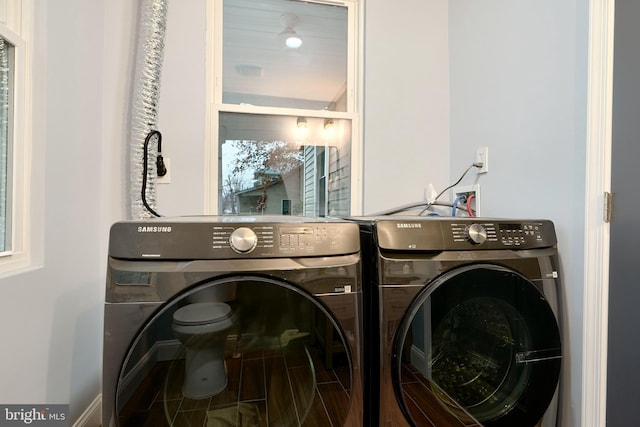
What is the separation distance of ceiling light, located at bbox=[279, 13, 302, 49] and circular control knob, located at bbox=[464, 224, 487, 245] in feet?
4.95

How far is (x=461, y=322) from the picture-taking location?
1003 mm

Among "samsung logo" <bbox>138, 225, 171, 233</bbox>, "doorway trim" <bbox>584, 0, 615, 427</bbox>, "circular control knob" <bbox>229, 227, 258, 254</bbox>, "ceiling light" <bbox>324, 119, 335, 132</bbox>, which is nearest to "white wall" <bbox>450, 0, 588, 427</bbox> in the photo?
"doorway trim" <bbox>584, 0, 615, 427</bbox>

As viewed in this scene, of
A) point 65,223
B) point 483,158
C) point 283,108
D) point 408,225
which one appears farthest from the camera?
point 283,108

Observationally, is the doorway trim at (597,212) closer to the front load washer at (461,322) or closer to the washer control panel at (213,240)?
the front load washer at (461,322)

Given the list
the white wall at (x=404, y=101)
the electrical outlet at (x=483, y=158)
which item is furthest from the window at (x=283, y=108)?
the electrical outlet at (x=483, y=158)

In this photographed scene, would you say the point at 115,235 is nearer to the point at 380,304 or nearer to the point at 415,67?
the point at 380,304

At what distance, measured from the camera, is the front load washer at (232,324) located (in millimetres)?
792

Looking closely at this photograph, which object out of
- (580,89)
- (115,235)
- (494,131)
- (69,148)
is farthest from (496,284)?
(69,148)

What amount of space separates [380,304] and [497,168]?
3.27ft

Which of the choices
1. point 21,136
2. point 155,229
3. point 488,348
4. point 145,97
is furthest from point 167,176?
point 488,348

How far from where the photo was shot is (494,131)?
1510 mm

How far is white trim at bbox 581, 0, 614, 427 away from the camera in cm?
101

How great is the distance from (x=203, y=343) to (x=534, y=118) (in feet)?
4.84

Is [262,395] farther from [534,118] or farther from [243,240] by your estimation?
[534,118]
